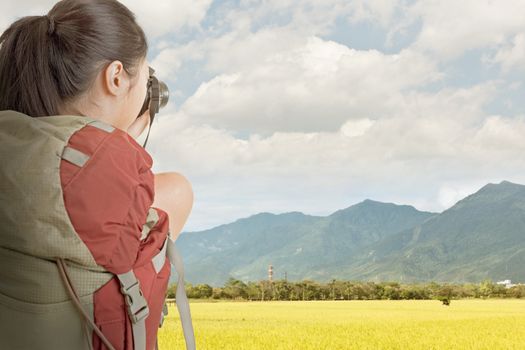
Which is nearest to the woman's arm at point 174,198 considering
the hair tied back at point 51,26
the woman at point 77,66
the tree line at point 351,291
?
the woman at point 77,66

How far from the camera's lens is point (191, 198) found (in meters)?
1.56

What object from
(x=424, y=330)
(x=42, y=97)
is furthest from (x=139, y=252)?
(x=424, y=330)

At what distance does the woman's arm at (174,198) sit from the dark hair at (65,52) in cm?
24

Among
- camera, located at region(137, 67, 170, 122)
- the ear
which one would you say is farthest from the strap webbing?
camera, located at region(137, 67, 170, 122)

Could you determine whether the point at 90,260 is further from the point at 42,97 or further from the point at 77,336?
the point at 42,97

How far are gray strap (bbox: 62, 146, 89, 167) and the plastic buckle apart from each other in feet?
0.78

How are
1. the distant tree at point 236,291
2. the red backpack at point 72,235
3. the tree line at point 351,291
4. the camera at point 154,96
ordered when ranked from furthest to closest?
the tree line at point 351,291
the distant tree at point 236,291
the camera at point 154,96
the red backpack at point 72,235

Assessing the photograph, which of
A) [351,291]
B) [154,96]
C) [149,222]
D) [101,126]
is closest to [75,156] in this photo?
[101,126]

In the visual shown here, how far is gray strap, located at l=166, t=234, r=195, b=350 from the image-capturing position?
145 centimetres

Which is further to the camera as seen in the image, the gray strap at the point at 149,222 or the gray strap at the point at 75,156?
the gray strap at the point at 149,222

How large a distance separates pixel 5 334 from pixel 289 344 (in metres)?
6.00

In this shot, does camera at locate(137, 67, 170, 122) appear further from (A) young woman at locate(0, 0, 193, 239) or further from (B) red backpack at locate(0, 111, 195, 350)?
(B) red backpack at locate(0, 111, 195, 350)

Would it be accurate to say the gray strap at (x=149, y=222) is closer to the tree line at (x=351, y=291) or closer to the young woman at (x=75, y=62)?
the young woman at (x=75, y=62)

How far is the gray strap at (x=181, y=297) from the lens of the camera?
1.45m
